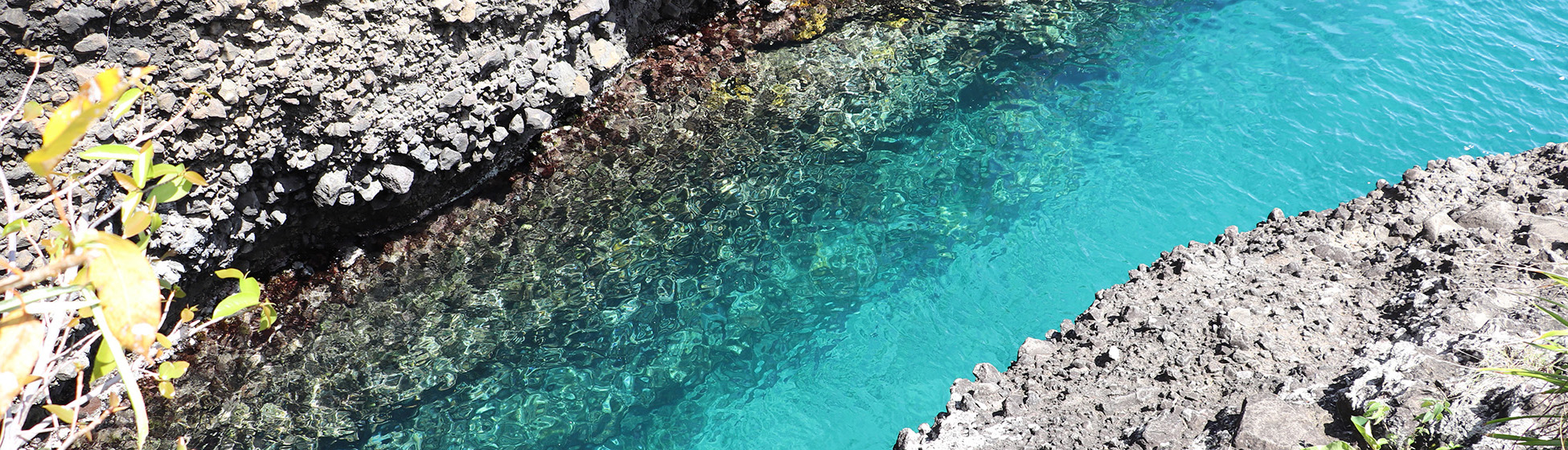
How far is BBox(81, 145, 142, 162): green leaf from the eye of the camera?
128cm

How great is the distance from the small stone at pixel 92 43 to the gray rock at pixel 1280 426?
5.49 m

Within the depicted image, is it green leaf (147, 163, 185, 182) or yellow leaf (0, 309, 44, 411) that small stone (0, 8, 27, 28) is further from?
yellow leaf (0, 309, 44, 411)

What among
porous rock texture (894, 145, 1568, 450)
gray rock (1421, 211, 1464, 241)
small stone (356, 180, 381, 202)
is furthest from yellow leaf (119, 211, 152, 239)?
gray rock (1421, 211, 1464, 241)

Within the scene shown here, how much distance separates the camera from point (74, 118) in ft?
3.26

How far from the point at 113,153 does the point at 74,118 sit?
383 millimetres

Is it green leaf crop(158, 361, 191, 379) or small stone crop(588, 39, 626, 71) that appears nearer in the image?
green leaf crop(158, 361, 191, 379)

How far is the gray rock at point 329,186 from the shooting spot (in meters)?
5.11

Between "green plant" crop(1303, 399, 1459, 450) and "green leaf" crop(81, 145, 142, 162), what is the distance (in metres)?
3.42

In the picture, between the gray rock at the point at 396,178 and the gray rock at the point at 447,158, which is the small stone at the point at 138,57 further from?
the gray rock at the point at 447,158

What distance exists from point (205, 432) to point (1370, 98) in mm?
9110

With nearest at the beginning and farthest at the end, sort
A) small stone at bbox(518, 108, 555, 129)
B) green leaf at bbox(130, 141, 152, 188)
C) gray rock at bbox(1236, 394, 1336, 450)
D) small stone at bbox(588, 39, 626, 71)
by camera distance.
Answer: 1. green leaf at bbox(130, 141, 152, 188)
2. gray rock at bbox(1236, 394, 1336, 450)
3. small stone at bbox(518, 108, 555, 129)
4. small stone at bbox(588, 39, 626, 71)

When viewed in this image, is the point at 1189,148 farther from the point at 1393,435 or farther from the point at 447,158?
the point at 447,158

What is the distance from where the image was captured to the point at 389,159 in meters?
5.29

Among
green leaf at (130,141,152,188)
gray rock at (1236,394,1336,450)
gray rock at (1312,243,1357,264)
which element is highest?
green leaf at (130,141,152,188)
